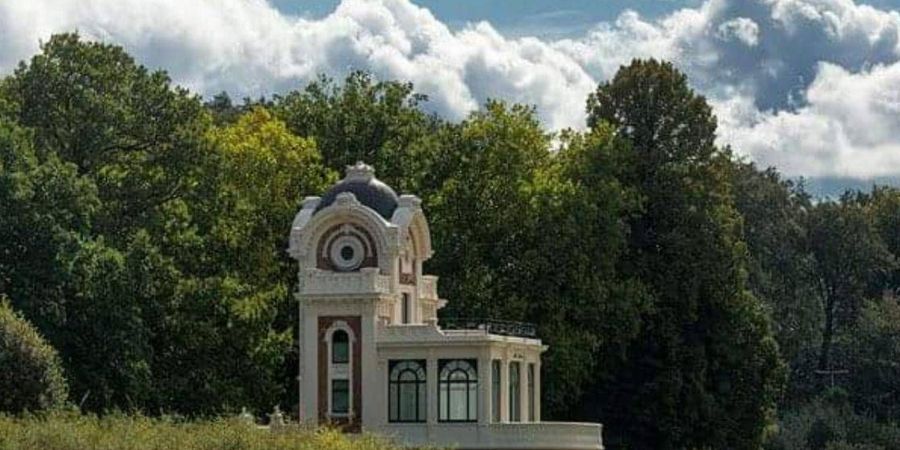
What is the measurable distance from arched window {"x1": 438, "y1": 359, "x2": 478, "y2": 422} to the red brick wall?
216 cm

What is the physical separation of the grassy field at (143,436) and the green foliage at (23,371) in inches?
161

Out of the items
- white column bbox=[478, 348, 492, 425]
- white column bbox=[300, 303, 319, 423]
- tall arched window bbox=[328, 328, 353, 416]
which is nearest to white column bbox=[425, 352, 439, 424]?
white column bbox=[478, 348, 492, 425]

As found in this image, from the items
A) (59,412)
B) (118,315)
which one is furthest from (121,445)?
(118,315)

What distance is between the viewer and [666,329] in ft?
222

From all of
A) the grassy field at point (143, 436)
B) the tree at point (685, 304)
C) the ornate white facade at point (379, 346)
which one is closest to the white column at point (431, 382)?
the ornate white facade at point (379, 346)

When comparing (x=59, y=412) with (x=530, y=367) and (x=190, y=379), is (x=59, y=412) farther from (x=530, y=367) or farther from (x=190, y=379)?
(x=530, y=367)

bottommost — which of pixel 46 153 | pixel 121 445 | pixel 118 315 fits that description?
pixel 121 445

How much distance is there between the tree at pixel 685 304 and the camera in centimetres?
6769

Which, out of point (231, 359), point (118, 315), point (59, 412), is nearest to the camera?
point (59, 412)

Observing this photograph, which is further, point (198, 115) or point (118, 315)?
point (198, 115)

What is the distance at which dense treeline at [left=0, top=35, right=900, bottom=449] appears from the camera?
2191 inches

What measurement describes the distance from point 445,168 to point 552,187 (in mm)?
3597

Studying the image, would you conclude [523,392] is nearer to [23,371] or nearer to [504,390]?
[504,390]

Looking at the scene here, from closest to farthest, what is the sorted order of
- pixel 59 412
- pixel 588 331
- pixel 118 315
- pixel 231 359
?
pixel 59 412
pixel 118 315
pixel 231 359
pixel 588 331
